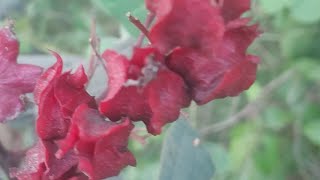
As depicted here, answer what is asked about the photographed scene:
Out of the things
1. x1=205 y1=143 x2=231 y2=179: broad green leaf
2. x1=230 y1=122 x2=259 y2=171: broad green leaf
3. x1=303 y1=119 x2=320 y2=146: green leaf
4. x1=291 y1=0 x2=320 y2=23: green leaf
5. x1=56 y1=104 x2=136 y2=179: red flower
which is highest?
x1=56 y1=104 x2=136 y2=179: red flower

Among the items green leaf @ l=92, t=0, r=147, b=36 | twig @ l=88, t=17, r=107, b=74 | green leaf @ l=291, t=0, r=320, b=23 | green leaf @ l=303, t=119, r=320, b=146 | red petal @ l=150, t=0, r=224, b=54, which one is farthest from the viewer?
green leaf @ l=303, t=119, r=320, b=146

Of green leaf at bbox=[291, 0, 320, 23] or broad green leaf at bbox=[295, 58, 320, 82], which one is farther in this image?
broad green leaf at bbox=[295, 58, 320, 82]

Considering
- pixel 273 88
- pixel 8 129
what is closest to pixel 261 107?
pixel 273 88

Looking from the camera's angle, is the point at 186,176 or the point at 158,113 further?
the point at 186,176

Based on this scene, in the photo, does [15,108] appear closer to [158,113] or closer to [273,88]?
[158,113]

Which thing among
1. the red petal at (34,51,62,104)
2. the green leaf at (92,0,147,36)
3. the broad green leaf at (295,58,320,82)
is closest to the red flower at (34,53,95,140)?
the red petal at (34,51,62,104)

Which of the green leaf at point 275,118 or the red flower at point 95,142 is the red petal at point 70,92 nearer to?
the red flower at point 95,142

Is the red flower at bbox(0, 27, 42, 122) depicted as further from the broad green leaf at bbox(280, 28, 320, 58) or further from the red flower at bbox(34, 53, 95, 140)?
the broad green leaf at bbox(280, 28, 320, 58)
